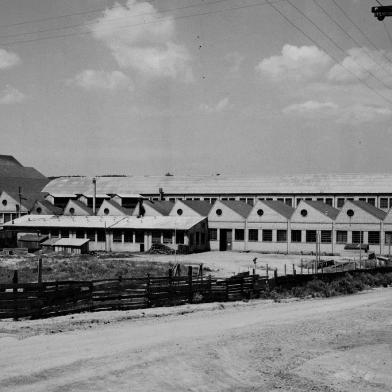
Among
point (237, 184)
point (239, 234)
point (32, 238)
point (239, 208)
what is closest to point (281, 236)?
point (239, 234)

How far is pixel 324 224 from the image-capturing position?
6712 cm

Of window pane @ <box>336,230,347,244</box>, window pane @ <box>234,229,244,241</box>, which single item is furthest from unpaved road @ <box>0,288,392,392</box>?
window pane @ <box>234,229,244,241</box>

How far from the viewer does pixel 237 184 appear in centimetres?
8938

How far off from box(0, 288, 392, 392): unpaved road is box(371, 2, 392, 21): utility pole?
13292 mm

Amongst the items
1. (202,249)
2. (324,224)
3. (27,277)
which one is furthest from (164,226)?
(27,277)

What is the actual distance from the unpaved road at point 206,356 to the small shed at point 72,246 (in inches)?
1629

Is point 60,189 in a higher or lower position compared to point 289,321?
higher

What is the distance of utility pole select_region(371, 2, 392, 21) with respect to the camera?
24750mm

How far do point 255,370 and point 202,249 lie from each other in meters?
55.6

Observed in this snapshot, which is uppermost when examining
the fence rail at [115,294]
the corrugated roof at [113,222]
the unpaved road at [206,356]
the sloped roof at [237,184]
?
the sloped roof at [237,184]

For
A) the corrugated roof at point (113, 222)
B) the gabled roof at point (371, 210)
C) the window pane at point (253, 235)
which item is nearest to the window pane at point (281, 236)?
the window pane at point (253, 235)

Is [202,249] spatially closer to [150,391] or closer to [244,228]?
[244,228]

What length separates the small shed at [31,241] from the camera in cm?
7028

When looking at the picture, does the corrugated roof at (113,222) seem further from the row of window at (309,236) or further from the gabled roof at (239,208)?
the row of window at (309,236)
